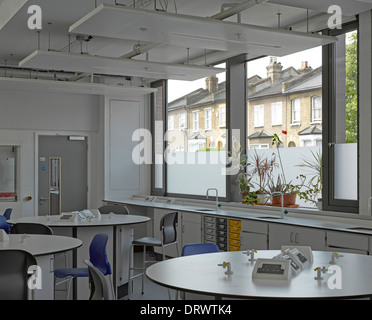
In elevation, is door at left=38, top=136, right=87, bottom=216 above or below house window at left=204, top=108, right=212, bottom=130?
below

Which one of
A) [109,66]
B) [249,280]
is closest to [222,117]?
[109,66]

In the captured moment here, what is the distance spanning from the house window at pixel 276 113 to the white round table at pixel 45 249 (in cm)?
417

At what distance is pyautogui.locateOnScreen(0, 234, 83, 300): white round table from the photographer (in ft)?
15.9

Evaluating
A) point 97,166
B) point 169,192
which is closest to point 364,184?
point 169,192

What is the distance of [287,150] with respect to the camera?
8422 millimetres

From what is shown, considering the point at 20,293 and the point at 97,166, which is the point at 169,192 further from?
the point at 20,293

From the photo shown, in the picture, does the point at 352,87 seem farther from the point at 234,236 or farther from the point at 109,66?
the point at 109,66

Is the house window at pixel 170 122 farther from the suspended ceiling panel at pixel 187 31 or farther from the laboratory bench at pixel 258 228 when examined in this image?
the suspended ceiling panel at pixel 187 31

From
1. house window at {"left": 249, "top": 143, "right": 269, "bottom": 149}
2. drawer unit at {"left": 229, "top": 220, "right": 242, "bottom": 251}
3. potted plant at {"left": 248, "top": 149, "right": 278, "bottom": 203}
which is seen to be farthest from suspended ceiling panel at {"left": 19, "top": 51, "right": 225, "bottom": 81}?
drawer unit at {"left": 229, "top": 220, "right": 242, "bottom": 251}

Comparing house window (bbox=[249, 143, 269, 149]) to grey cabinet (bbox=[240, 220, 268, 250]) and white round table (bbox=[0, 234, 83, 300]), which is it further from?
white round table (bbox=[0, 234, 83, 300])

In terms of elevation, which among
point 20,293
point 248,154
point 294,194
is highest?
point 248,154

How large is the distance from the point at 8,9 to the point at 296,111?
4.26 metres

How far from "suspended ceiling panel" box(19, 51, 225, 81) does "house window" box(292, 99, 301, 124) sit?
3.93 ft
